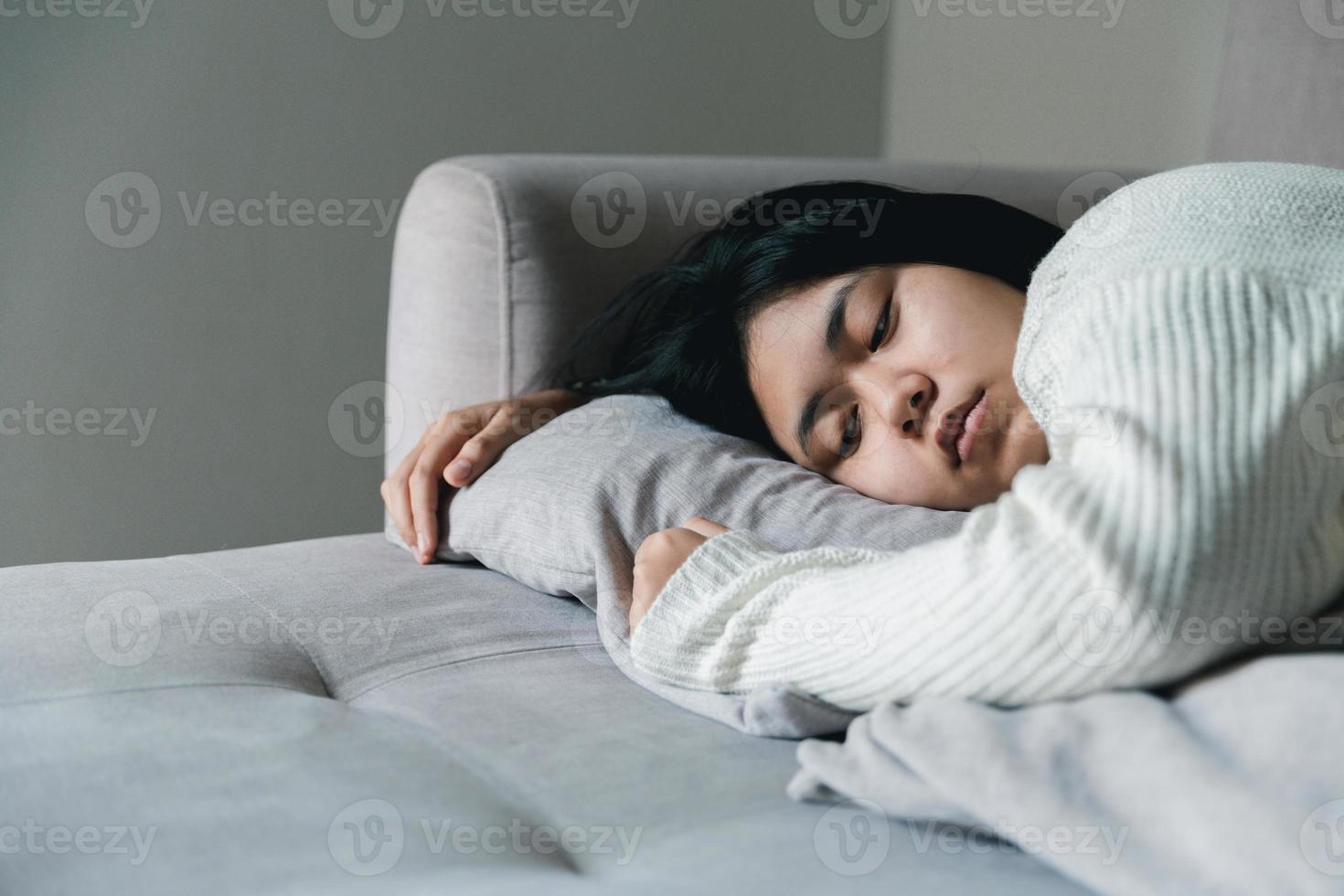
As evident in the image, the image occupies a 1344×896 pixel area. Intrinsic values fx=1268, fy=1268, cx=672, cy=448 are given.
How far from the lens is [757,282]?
120 centimetres

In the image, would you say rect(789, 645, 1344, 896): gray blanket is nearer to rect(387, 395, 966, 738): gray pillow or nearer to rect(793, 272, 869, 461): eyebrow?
rect(387, 395, 966, 738): gray pillow

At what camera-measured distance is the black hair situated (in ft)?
3.88

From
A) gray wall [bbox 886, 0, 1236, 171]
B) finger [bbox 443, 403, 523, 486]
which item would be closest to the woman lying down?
finger [bbox 443, 403, 523, 486]

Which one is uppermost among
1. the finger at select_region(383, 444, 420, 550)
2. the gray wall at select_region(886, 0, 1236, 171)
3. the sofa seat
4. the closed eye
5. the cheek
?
the gray wall at select_region(886, 0, 1236, 171)

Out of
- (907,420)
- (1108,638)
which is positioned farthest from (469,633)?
(1108,638)

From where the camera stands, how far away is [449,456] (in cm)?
120

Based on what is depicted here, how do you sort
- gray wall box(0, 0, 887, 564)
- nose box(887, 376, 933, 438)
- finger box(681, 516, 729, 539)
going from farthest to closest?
gray wall box(0, 0, 887, 564), nose box(887, 376, 933, 438), finger box(681, 516, 729, 539)

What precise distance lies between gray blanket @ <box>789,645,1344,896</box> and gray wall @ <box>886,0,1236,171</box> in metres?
1.26

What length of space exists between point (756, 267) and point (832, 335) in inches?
6.0

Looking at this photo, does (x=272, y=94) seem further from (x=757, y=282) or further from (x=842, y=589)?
(x=842, y=589)

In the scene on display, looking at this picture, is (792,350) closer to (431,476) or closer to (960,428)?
(960,428)

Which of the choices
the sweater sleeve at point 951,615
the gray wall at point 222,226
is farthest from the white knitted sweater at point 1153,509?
the gray wall at point 222,226

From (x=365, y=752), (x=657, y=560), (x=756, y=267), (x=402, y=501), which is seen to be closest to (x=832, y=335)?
(x=756, y=267)

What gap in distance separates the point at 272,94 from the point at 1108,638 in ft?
5.81
